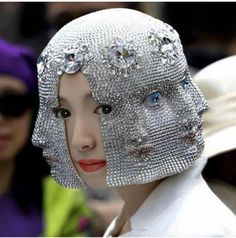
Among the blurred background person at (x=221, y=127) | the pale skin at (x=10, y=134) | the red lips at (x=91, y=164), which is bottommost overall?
the pale skin at (x=10, y=134)

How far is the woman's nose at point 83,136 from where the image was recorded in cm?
151

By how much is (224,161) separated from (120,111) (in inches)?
17.8

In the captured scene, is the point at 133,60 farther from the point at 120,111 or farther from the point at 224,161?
the point at 224,161

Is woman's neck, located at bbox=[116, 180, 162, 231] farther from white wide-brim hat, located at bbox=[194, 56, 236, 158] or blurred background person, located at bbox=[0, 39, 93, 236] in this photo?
blurred background person, located at bbox=[0, 39, 93, 236]

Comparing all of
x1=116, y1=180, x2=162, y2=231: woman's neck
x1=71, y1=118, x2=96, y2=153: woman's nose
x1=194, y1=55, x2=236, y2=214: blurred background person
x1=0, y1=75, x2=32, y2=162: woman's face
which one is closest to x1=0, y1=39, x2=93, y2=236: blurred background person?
x1=0, y1=75, x2=32, y2=162: woman's face

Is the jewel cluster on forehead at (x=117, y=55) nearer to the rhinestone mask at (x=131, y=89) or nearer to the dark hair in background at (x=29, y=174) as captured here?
the rhinestone mask at (x=131, y=89)

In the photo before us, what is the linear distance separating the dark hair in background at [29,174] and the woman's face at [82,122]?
926 millimetres

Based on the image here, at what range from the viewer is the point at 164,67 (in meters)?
1.52

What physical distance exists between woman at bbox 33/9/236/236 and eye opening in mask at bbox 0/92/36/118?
89cm

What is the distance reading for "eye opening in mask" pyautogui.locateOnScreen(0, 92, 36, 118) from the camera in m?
2.45

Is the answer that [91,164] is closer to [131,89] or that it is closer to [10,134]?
[131,89]

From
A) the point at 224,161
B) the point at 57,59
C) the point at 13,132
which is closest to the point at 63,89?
the point at 57,59

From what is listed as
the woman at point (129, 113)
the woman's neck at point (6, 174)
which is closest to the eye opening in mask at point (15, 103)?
the woman's neck at point (6, 174)

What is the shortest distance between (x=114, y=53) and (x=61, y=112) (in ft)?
0.41
